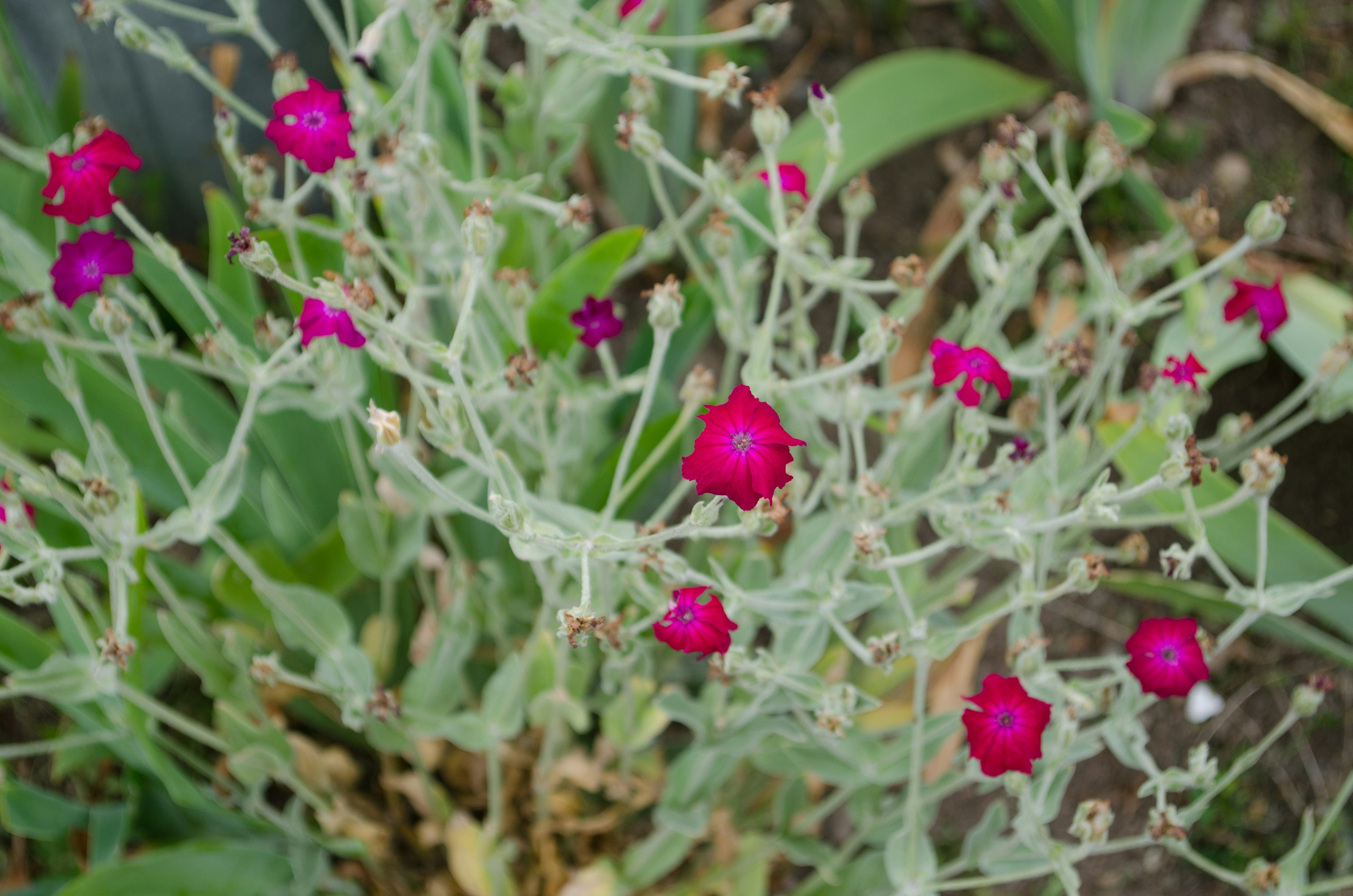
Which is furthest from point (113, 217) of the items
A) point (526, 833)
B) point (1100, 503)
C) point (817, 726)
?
point (1100, 503)

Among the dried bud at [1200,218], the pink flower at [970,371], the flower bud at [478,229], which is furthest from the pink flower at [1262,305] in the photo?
the flower bud at [478,229]

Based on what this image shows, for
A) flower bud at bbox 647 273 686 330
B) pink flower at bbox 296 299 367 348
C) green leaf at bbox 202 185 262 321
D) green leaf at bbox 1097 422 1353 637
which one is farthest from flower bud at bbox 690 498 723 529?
green leaf at bbox 202 185 262 321

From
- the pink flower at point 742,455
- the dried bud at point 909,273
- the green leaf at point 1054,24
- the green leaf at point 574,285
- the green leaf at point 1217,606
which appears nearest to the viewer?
the pink flower at point 742,455

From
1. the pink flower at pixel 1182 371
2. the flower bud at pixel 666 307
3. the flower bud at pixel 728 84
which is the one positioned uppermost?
the flower bud at pixel 728 84

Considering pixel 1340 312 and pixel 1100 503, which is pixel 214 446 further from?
pixel 1340 312

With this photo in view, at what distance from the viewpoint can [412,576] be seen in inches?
46.7

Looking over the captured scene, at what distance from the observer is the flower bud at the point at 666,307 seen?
0.69 metres

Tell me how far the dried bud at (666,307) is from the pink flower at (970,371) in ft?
0.61

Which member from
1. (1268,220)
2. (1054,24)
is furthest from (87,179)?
(1054,24)

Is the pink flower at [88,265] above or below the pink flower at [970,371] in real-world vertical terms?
above

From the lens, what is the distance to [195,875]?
3.09 feet

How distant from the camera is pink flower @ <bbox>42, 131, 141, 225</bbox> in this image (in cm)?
71

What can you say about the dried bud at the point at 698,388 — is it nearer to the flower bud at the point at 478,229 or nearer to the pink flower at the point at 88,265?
the flower bud at the point at 478,229

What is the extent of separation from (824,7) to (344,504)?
127cm
